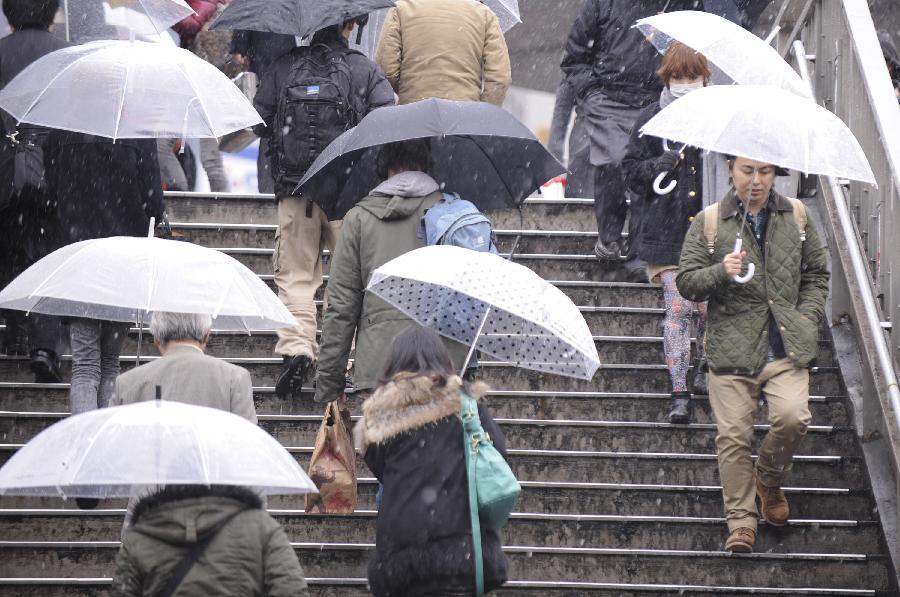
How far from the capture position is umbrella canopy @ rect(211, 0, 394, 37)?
952cm

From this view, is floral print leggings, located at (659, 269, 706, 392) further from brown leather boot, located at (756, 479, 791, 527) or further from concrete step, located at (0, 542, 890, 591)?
concrete step, located at (0, 542, 890, 591)

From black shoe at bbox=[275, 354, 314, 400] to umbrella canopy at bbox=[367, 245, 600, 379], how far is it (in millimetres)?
1992

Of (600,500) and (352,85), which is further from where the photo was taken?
(352,85)

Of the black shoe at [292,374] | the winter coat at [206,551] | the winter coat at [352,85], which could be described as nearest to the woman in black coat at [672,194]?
the winter coat at [352,85]

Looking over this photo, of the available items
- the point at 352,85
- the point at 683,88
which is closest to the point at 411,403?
the point at 352,85

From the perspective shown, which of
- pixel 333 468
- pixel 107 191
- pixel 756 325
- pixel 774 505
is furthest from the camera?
pixel 107 191

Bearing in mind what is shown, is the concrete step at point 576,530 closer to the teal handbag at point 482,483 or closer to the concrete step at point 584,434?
the concrete step at point 584,434

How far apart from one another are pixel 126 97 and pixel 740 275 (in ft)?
10.8

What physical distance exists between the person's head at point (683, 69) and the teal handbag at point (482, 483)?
3.88 meters

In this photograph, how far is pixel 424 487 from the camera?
6363 mm

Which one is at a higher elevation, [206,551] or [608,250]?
[206,551]

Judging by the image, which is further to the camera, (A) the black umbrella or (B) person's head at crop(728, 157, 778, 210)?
(B) person's head at crop(728, 157, 778, 210)

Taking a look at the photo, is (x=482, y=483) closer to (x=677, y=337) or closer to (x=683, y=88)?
(x=677, y=337)

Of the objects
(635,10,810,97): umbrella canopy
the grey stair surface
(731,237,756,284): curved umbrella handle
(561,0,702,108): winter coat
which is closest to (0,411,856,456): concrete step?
the grey stair surface
